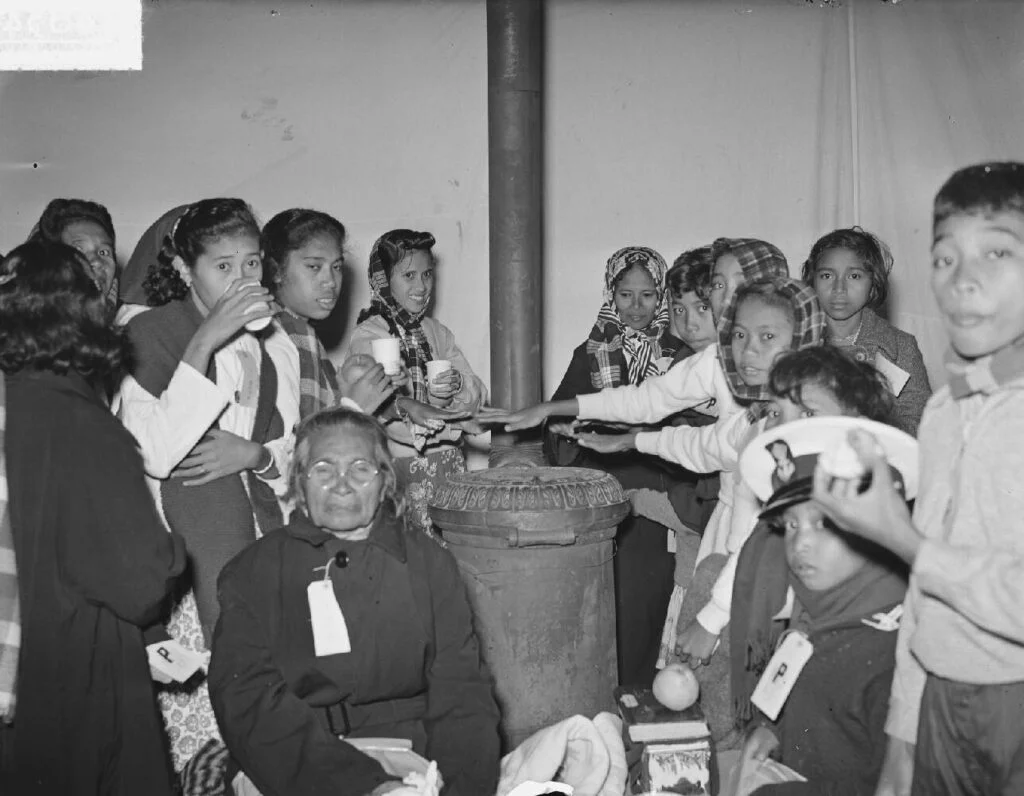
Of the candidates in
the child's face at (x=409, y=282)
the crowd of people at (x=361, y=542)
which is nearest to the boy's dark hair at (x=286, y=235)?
the crowd of people at (x=361, y=542)

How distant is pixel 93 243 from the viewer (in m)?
3.98

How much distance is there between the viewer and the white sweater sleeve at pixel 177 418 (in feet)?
9.51

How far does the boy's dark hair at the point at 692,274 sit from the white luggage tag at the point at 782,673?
2.19m

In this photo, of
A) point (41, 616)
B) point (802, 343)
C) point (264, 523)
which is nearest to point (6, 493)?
point (41, 616)

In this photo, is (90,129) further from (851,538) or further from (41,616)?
(851,538)

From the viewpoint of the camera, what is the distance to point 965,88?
6.02 meters

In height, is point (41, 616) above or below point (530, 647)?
above

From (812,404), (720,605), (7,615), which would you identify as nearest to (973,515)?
(812,404)

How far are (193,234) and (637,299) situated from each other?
Result: 2.58 metres

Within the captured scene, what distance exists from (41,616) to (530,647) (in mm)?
1876

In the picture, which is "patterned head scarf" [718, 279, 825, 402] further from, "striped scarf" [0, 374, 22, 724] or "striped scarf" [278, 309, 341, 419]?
"striped scarf" [0, 374, 22, 724]

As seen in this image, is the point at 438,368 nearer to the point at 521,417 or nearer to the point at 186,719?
the point at 521,417

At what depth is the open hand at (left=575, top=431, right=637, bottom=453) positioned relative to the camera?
4.04 m

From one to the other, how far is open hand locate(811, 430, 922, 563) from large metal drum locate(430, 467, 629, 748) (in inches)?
77.8
